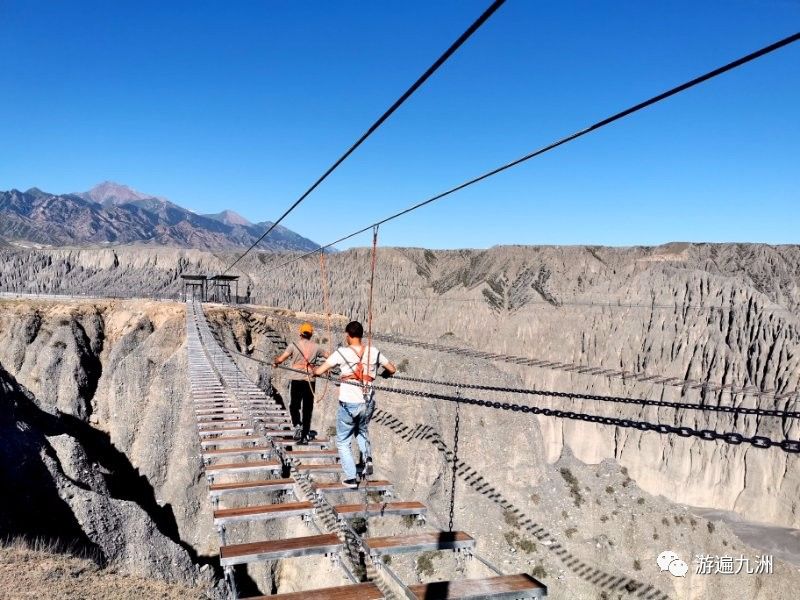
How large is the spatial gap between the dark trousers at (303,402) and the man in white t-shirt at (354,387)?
2289mm

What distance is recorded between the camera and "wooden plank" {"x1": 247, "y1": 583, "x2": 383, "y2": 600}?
4047mm

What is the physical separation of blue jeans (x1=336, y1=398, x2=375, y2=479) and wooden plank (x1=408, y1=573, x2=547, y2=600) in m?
2.23

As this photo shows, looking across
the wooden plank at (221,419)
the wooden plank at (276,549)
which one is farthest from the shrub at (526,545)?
the wooden plank at (276,549)

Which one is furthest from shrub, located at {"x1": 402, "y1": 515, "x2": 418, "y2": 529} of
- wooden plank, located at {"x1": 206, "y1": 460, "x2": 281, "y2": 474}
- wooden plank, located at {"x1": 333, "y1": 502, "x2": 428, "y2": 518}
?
wooden plank, located at {"x1": 333, "y1": 502, "x2": 428, "y2": 518}

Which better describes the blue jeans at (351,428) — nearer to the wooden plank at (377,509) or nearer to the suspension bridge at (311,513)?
the suspension bridge at (311,513)

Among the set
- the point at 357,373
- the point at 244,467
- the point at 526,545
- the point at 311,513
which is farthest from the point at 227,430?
the point at 526,545

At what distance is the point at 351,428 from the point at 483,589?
2685mm

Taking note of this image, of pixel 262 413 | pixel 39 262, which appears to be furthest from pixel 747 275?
pixel 39 262

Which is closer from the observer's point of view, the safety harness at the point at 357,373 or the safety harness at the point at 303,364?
the safety harness at the point at 357,373

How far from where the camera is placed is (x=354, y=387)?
6.38m

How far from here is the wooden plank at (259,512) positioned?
5.62 meters

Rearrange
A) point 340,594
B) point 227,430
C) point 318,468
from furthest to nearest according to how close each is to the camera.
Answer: point 227,430 < point 318,468 < point 340,594

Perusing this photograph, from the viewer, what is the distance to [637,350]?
5728cm

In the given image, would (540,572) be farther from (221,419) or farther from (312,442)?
(312,442)
